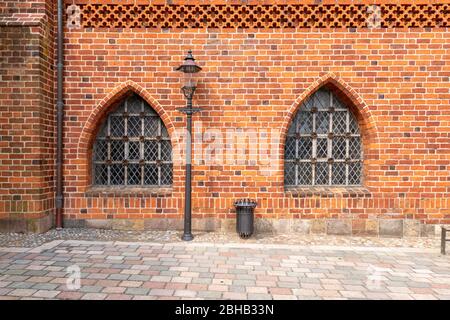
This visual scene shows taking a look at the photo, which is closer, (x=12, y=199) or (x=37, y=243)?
(x=37, y=243)

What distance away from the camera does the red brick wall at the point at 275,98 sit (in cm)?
609

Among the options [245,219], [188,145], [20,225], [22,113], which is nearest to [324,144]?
[245,219]

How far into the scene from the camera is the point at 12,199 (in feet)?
19.0

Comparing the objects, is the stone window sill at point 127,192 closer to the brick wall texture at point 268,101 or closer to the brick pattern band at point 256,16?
the brick wall texture at point 268,101

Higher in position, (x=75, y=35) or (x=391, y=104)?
(x=75, y=35)

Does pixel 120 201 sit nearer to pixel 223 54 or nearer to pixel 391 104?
pixel 223 54

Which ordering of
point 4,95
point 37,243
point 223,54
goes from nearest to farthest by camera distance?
Answer: point 37,243, point 4,95, point 223,54

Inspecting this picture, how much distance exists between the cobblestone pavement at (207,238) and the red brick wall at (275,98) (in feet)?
1.26

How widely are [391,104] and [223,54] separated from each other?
3389mm

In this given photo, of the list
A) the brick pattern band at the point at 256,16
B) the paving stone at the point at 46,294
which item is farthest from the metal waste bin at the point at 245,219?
the brick pattern band at the point at 256,16

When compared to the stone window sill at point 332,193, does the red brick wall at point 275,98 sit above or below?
above

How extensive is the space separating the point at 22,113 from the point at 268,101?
456 cm

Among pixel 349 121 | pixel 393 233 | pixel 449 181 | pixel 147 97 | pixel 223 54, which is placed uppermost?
pixel 223 54

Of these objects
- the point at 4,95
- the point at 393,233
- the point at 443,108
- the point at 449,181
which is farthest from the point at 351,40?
the point at 4,95
